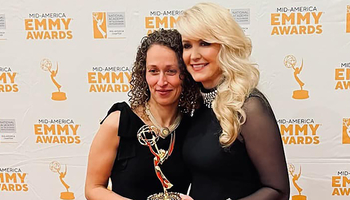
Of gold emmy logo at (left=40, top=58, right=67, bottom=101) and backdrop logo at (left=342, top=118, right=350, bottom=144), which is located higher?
gold emmy logo at (left=40, top=58, right=67, bottom=101)

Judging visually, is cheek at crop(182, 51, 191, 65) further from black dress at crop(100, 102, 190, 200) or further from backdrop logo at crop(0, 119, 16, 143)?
backdrop logo at crop(0, 119, 16, 143)

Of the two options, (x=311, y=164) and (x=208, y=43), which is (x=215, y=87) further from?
(x=311, y=164)

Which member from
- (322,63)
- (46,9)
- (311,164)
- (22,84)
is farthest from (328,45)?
(22,84)

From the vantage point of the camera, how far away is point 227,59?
1396 millimetres

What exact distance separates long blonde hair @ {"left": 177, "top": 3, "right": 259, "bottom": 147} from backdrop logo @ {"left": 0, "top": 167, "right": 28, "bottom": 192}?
1.57 meters

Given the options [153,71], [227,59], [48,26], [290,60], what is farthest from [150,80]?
[48,26]

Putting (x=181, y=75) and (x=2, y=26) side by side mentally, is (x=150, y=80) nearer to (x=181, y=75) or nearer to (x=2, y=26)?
(x=181, y=75)

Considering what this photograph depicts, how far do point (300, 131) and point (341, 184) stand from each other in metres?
0.40

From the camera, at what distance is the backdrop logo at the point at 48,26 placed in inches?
86.1

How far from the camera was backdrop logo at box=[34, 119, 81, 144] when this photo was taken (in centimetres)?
229

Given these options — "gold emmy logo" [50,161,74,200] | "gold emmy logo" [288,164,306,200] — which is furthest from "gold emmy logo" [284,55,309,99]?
"gold emmy logo" [50,161,74,200]

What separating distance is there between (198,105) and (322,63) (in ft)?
2.83

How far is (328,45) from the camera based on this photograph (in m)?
2.02

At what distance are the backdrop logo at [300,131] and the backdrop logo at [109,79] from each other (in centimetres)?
92
